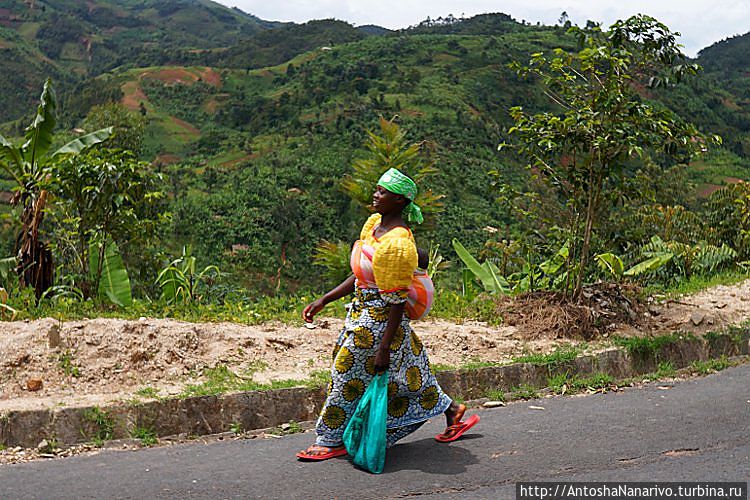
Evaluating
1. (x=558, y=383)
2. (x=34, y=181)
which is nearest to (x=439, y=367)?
(x=558, y=383)

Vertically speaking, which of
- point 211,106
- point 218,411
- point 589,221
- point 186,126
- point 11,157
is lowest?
point 218,411

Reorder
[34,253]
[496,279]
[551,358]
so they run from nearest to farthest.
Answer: [551,358], [34,253], [496,279]

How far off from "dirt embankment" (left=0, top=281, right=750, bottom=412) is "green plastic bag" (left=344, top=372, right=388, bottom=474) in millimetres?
1816

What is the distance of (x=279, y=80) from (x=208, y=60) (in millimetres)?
18815

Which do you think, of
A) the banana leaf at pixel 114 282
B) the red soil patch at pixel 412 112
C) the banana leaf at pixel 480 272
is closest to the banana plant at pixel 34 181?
the banana leaf at pixel 114 282

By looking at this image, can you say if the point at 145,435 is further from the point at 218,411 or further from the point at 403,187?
the point at 403,187

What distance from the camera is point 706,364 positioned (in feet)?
24.1

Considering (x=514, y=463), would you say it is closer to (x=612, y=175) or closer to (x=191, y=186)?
(x=612, y=175)

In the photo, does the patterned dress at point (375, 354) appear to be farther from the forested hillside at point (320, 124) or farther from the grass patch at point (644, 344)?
the forested hillside at point (320, 124)

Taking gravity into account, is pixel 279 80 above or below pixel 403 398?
above

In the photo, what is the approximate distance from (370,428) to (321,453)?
1.24ft

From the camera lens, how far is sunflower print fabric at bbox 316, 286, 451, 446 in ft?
15.0

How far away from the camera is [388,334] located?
4.47 metres

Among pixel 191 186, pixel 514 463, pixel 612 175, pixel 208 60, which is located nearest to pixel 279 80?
pixel 208 60
